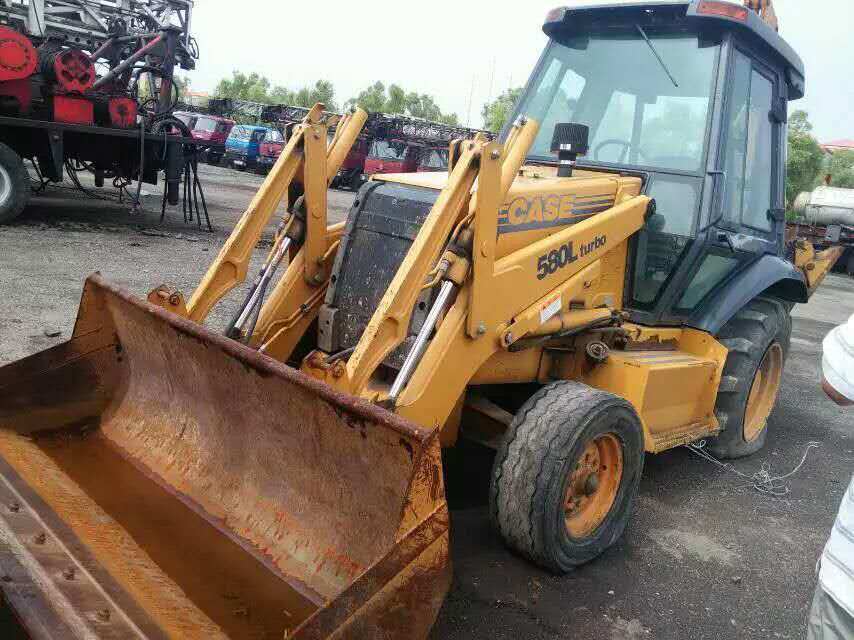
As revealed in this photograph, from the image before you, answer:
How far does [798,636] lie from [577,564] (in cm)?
98

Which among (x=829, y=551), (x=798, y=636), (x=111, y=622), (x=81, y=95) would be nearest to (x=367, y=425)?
(x=111, y=622)

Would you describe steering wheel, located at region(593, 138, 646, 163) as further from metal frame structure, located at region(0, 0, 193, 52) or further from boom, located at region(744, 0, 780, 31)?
metal frame structure, located at region(0, 0, 193, 52)

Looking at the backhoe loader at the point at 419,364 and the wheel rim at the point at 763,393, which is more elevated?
the backhoe loader at the point at 419,364

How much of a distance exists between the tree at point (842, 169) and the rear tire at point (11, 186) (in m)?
26.3

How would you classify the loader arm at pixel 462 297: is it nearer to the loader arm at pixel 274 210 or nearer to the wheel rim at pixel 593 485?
the wheel rim at pixel 593 485

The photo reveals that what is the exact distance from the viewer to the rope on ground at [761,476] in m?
4.76

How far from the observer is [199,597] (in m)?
2.56

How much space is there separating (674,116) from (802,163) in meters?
24.1

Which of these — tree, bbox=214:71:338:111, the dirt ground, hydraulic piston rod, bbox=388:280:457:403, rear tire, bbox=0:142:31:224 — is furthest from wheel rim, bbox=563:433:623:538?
tree, bbox=214:71:338:111

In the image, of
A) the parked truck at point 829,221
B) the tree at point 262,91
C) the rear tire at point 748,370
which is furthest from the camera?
the tree at point 262,91

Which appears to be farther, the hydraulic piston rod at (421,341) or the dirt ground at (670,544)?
the dirt ground at (670,544)

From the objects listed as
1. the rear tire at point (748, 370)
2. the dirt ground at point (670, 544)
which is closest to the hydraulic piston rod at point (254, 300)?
the dirt ground at point (670, 544)

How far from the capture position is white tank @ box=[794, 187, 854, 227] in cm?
2023

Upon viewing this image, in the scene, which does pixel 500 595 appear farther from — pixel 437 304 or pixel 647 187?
pixel 647 187
